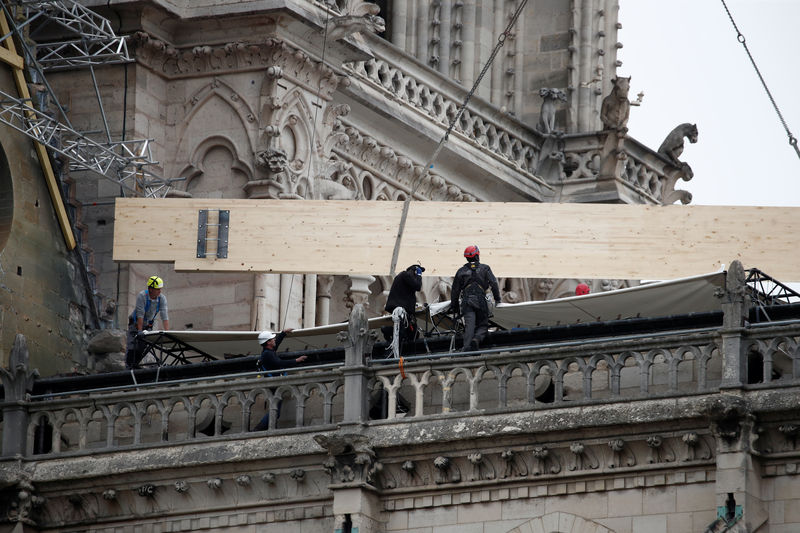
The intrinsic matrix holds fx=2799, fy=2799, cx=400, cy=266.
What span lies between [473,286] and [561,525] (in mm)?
3946

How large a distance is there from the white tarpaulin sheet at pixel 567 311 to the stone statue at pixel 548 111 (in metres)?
15.7

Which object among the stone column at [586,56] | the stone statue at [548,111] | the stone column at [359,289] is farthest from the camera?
the stone column at [586,56]

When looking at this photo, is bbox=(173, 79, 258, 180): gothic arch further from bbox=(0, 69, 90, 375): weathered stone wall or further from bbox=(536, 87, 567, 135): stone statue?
bbox=(536, 87, 567, 135): stone statue

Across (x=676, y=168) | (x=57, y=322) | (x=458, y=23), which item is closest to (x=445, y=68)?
(x=458, y=23)

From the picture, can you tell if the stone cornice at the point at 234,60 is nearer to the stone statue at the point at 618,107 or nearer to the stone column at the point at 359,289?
the stone column at the point at 359,289

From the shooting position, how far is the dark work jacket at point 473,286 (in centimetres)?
3775

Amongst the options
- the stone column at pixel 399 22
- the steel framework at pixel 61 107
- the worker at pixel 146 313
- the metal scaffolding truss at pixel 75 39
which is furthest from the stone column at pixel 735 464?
the stone column at pixel 399 22

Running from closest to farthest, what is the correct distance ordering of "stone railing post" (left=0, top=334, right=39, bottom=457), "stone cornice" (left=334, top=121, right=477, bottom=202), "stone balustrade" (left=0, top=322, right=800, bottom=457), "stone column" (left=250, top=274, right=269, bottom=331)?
"stone balustrade" (left=0, top=322, right=800, bottom=457) → "stone railing post" (left=0, top=334, right=39, bottom=457) → "stone column" (left=250, top=274, right=269, bottom=331) → "stone cornice" (left=334, top=121, right=477, bottom=202)

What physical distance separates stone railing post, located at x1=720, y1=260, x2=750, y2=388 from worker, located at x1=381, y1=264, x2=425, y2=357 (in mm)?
4867

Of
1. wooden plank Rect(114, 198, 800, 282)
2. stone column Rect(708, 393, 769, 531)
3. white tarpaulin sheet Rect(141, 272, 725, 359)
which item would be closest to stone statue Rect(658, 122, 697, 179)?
wooden plank Rect(114, 198, 800, 282)

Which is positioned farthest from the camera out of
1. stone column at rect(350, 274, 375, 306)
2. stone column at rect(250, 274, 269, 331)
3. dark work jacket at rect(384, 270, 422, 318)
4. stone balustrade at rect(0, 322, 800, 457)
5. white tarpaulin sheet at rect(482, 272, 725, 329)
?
stone column at rect(350, 274, 375, 306)

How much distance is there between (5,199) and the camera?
42.7m

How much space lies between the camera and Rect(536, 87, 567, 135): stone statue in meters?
55.6

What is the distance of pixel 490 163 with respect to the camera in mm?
52406
